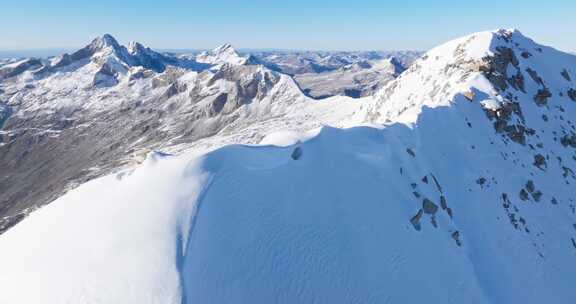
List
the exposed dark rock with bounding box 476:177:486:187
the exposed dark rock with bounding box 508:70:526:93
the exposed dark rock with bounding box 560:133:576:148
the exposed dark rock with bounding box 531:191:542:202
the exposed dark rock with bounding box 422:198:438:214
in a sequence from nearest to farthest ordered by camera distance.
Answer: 1. the exposed dark rock with bounding box 422:198:438:214
2. the exposed dark rock with bounding box 476:177:486:187
3. the exposed dark rock with bounding box 531:191:542:202
4. the exposed dark rock with bounding box 560:133:576:148
5. the exposed dark rock with bounding box 508:70:526:93

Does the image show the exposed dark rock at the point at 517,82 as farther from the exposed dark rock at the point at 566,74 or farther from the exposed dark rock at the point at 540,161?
the exposed dark rock at the point at 540,161

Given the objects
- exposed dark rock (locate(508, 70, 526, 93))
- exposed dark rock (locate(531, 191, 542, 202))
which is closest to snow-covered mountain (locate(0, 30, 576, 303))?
exposed dark rock (locate(531, 191, 542, 202))

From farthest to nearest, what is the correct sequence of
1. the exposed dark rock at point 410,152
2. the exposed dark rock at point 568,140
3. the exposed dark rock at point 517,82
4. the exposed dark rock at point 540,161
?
the exposed dark rock at point 517,82
the exposed dark rock at point 568,140
the exposed dark rock at point 540,161
the exposed dark rock at point 410,152

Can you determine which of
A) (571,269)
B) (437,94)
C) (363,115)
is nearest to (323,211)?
(571,269)

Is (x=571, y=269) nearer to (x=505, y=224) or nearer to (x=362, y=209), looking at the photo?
(x=505, y=224)

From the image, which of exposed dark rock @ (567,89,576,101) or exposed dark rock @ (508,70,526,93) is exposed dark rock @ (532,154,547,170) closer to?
exposed dark rock @ (508,70,526,93)

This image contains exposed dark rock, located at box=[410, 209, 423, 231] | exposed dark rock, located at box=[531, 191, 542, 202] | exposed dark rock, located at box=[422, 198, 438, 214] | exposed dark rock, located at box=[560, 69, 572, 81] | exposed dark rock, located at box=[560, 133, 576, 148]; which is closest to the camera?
exposed dark rock, located at box=[410, 209, 423, 231]

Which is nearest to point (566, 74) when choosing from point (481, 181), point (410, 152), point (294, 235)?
point (481, 181)

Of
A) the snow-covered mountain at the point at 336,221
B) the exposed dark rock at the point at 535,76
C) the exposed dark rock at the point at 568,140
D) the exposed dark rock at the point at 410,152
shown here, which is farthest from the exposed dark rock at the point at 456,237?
the exposed dark rock at the point at 535,76
